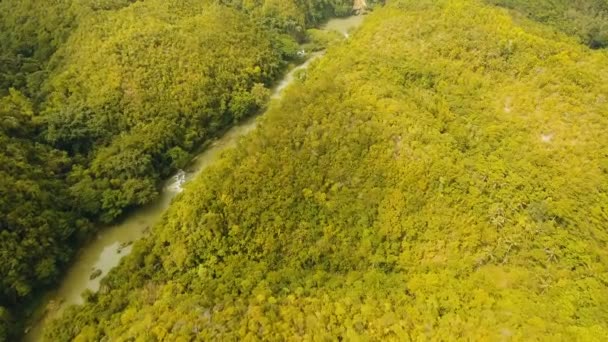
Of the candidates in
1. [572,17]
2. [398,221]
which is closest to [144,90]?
[398,221]

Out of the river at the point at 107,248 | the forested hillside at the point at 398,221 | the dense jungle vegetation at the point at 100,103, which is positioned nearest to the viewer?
the forested hillside at the point at 398,221

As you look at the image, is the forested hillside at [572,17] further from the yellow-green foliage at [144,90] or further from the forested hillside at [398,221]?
the yellow-green foliage at [144,90]

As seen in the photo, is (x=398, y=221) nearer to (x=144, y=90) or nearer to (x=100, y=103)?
(x=144, y=90)

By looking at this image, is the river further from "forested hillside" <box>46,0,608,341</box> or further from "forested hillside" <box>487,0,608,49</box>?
"forested hillside" <box>487,0,608,49</box>

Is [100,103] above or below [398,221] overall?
above

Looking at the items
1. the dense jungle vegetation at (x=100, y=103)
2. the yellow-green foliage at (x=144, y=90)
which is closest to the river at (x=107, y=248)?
the dense jungle vegetation at (x=100, y=103)

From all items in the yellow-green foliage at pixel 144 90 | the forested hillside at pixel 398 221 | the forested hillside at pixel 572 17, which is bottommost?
the forested hillside at pixel 572 17

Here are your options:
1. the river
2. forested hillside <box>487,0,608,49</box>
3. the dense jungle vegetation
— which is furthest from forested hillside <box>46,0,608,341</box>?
forested hillside <box>487,0,608,49</box>
